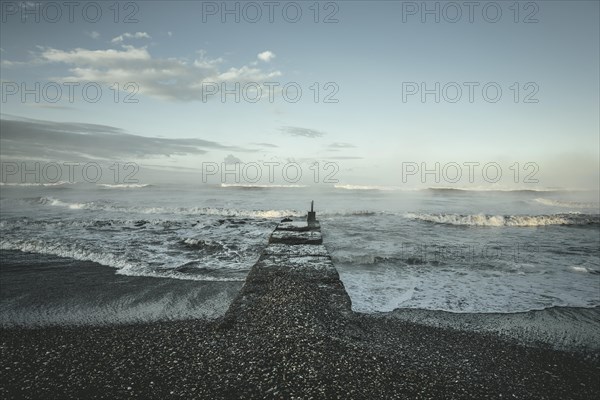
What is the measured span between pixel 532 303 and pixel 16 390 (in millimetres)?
8444

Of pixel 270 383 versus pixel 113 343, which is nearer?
pixel 270 383

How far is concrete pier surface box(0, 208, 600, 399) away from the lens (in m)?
2.94

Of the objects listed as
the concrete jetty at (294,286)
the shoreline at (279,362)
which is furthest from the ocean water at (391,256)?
the shoreline at (279,362)

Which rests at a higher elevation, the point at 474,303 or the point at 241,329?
the point at 241,329

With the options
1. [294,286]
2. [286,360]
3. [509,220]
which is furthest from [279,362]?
[509,220]

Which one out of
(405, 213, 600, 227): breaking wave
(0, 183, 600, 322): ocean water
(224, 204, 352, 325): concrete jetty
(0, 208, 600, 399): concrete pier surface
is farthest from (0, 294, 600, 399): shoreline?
(405, 213, 600, 227): breaking wave

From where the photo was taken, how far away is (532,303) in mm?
6270

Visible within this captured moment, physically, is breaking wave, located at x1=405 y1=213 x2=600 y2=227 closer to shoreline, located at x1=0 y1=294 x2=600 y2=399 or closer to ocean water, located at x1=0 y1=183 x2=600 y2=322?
ocean water, located at x1=0 y1=183 x2=600 y2=322

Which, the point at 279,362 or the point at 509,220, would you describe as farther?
the point at 509,220

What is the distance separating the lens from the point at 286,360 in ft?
10.6

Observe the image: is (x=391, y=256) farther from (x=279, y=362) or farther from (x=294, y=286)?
(x=279, y=362)

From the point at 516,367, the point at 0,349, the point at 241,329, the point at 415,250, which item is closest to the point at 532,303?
the point at 516,367

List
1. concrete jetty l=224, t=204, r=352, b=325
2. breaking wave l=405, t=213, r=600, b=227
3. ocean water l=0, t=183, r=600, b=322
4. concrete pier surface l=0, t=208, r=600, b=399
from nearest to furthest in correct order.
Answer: concrete pier surface l=0, t=208, r=600, b=399 < concrete jetty l=224, t=204, r=352, b=325 < ocean water l=0, t=183, r=600, b=322 < breaking wave l=405, t=213, r=600, b=227

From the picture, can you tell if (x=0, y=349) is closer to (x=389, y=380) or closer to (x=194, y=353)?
(x=194, y=353)
